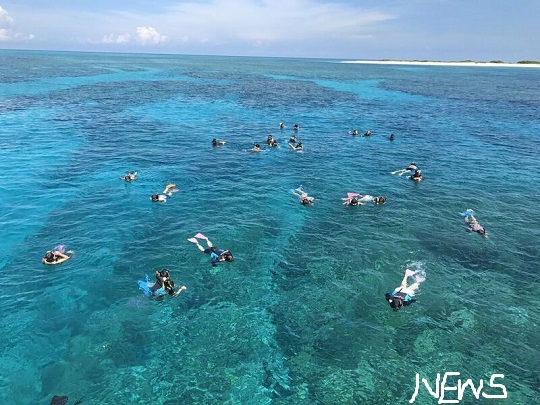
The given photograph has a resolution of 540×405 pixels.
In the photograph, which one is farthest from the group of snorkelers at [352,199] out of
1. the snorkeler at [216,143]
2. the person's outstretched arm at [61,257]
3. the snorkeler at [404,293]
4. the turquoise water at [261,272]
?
the person's outstretched arm at [61,257]

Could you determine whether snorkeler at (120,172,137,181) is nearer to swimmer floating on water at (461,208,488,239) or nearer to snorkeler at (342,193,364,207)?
snorkeler at (342,193,364,207)

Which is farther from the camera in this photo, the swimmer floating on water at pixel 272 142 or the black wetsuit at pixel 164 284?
the swimmer floating on water at pixel 272 142

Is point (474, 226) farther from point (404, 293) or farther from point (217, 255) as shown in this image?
point (217, 255)

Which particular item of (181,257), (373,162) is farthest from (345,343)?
(373,162)

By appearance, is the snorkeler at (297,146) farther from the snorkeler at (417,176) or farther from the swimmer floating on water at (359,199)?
the swimmer floating on water at (359,199)


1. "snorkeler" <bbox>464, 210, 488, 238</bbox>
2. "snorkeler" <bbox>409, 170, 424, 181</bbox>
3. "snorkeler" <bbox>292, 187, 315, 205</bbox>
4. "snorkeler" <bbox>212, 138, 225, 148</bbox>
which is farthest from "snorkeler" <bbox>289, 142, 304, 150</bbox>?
"snorkeler" <bbox>464, 210, 488, 238</bbox>

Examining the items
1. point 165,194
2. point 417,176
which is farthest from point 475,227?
point 165,194
